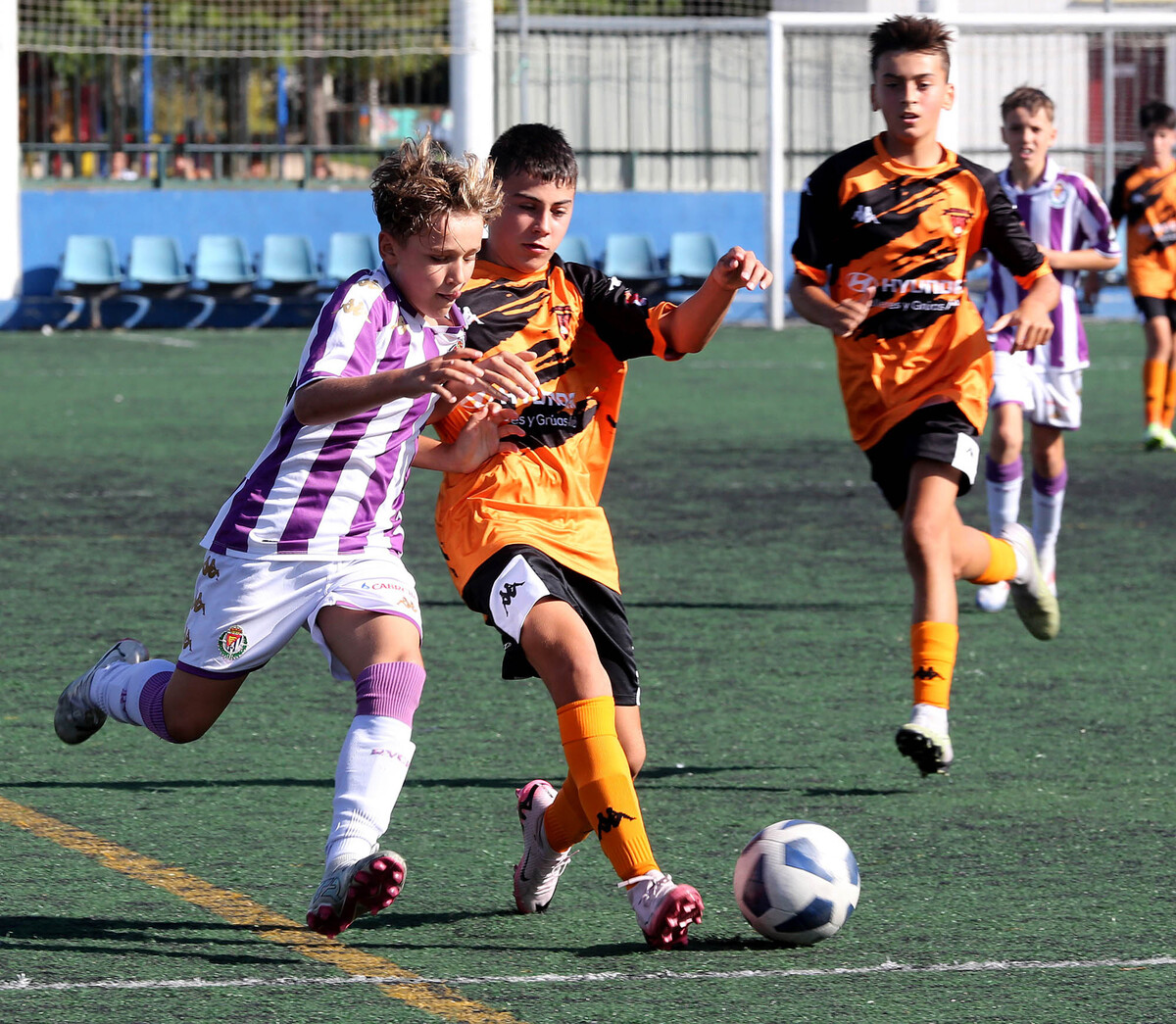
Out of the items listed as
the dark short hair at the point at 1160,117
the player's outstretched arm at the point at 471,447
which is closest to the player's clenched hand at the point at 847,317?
the player's outstretched arm at the point at 471,447

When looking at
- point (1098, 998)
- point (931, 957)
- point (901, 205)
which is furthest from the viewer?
point (901, 205)

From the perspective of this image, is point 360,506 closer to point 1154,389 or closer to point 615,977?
point 615,977

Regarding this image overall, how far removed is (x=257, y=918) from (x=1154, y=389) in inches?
406

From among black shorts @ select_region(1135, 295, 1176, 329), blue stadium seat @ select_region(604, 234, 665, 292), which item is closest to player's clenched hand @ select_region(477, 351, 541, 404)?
black shorts @ select_region(1135, 295, 1176, 329)

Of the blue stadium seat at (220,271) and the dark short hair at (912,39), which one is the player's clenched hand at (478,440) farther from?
the blue stadium seat at (220,271)

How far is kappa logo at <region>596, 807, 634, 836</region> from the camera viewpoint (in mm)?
3947

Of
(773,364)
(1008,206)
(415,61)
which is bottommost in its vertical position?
(773,364)

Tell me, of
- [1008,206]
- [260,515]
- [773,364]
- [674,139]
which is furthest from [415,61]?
[260,515]

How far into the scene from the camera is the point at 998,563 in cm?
620

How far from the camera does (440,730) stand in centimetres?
596

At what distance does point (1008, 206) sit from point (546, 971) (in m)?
3.09

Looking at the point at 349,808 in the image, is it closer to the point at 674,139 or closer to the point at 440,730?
the point at 440,730

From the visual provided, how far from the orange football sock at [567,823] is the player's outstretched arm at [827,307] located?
1.88m

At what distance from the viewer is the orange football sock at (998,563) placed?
6.17m
